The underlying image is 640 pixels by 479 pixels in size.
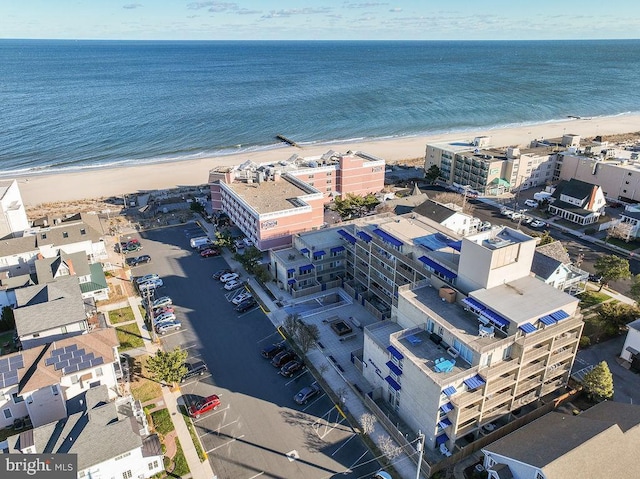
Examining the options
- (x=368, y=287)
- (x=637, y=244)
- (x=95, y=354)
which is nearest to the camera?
(x=95, y=354)

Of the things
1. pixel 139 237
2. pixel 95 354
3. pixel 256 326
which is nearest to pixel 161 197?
pixel 139 237

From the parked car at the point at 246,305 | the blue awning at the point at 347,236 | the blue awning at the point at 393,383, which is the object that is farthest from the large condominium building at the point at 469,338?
the parked car at the point at 246,305

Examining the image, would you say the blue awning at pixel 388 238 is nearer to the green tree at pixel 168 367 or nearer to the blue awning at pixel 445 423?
the blue awning at pixel 445 423

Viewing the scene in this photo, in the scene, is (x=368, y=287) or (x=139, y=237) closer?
(x=368, y=287)

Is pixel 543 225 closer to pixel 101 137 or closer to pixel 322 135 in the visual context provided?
pixel 322 135

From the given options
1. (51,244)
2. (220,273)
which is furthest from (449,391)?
(51,244)

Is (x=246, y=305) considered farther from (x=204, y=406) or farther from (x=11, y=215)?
(x=11, y=215)
